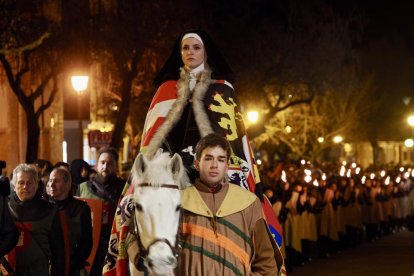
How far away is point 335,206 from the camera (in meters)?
27.4

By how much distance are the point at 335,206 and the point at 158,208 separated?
21.4m

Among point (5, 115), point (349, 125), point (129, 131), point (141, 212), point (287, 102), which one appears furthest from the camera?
point (349, 125)

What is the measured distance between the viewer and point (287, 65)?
49.0 metres

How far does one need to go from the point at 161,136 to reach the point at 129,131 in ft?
133

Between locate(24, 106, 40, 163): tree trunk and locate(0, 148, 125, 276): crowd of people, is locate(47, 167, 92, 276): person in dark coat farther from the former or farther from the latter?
locate(24, 106, 40, 163): tree trunk

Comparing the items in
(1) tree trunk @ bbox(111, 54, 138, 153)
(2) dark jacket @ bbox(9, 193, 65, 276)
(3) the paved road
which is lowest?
(3) the paved road

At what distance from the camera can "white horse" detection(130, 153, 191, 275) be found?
621 centimetres

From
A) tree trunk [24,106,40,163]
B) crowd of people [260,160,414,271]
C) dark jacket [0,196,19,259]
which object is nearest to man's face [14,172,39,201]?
dark jacket [0,196,19,259]

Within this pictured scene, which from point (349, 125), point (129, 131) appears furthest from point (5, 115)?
point (349, 125)

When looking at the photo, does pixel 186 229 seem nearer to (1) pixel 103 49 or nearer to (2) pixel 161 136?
(2) pixel 161 136

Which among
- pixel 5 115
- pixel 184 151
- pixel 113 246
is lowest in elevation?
pixel 113 246

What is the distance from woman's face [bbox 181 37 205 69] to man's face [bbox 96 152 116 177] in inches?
152

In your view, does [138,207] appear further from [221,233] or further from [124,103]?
[124,103]

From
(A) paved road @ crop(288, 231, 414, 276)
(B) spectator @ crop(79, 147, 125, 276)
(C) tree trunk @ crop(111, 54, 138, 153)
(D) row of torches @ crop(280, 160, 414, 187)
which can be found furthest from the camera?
(C) tree trunk @ crop(111, 54, 138, 153)
